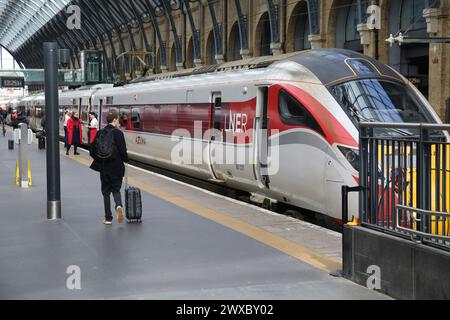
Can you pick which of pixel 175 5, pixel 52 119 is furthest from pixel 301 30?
pixel 52 119

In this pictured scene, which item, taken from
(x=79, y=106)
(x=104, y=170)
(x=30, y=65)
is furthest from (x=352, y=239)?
(x=30, y=65)

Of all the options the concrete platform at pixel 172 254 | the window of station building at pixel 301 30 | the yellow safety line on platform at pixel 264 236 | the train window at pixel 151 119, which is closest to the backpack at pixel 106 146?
the concrete platform at pixel 172 254

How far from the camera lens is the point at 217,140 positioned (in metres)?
13.6

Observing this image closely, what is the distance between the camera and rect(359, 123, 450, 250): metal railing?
18.6 ft

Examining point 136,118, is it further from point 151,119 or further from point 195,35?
point 195,35

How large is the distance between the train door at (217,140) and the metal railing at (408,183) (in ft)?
22.5

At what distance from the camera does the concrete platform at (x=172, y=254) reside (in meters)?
6.17

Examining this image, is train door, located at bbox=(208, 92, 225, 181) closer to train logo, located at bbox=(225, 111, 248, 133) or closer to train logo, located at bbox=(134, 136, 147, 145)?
train logo, located at bbox=(225, 111, 248, 133)

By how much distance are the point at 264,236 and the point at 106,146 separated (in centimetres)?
263

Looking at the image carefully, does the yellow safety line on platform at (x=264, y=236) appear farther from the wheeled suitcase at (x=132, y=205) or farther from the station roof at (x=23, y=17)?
the station roof at (x=23, y=17)

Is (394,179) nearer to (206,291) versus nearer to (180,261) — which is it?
(206,291)

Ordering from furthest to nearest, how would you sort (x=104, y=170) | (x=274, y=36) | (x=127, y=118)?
1. (x=274, y=36)
2. (x=127, y=118)
3. (x=104, y=170)
